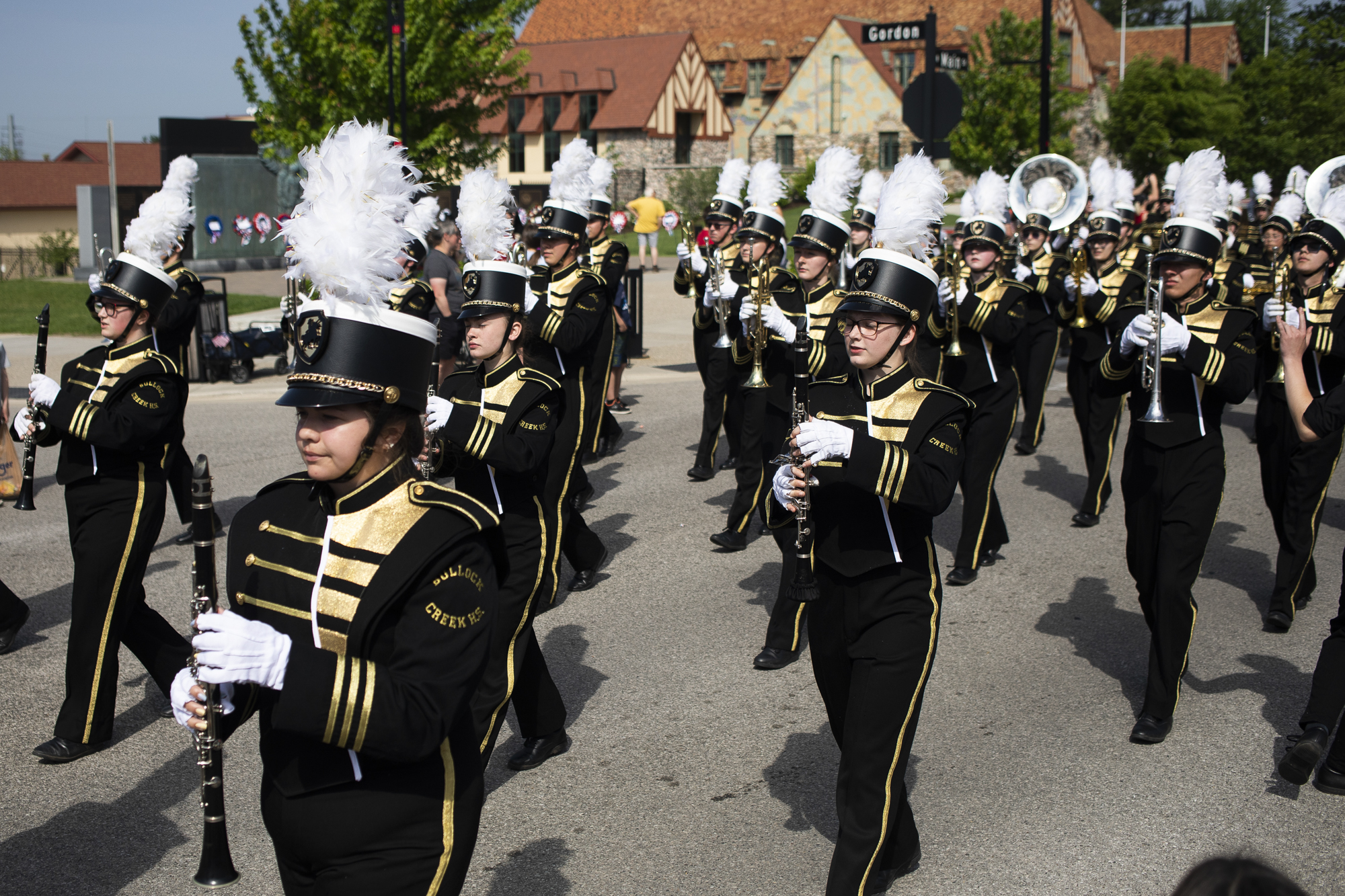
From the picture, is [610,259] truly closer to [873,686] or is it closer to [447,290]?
[447,290]

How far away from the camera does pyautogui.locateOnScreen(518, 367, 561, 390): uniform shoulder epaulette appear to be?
513cm

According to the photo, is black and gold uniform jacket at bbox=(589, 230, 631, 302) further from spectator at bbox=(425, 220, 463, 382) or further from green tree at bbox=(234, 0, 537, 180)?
green tree at bbox=(234, 0, 537, 180)

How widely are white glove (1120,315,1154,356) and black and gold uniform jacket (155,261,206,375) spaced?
17.8 feet

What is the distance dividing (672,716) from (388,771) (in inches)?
130

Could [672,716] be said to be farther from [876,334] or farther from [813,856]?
[876,334]

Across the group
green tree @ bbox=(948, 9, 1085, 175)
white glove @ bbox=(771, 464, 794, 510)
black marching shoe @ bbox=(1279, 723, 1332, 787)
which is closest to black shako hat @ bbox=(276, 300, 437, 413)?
white glove @ bbox=(771, 464, 794, 510)

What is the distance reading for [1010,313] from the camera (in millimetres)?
8328

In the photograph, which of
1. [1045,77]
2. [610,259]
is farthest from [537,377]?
[1045,77]

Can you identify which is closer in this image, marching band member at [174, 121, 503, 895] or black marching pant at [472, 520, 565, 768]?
marching band member at [174, 121, 503, 895]

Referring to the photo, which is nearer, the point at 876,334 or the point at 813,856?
the point at 876,334

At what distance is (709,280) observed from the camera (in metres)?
9.70

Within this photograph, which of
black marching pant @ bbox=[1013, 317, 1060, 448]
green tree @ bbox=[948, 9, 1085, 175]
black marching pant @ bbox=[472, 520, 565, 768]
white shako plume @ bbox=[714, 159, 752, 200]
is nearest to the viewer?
black marching pant @ bbox=[472, 520, 565, 768]

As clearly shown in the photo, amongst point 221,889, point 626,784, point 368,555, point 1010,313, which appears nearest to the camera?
point 368,555

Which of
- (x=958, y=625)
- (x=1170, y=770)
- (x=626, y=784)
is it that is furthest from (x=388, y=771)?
(x=958, y=625)
